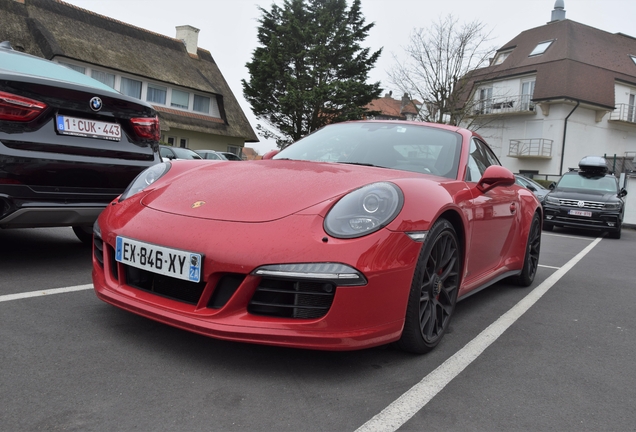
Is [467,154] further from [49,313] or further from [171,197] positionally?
[49,313]

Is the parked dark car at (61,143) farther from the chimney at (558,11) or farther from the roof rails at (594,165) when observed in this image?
the chimney at (558,11)

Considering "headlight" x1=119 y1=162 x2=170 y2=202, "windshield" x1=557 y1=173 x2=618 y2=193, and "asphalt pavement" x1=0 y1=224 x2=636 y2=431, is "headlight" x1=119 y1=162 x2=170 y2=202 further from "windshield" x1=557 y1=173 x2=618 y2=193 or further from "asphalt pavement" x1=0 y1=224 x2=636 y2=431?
"windshield" x1=557 y1=173 x2=618 y2=193

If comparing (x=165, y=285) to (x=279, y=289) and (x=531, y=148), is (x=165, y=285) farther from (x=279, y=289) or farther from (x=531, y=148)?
(x=531, y=148)

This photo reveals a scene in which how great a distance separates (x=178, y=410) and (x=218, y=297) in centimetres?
51

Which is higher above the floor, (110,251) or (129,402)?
(110,251)

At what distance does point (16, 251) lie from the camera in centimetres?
449

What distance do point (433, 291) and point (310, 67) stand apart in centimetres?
3054

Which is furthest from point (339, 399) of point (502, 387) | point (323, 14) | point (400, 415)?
point (323, 14)

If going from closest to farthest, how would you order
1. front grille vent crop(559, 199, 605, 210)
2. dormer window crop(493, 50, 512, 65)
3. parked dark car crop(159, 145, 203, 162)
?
front grille vent crop(559, 199, 605, 210)
parked dark car crop(159, 145, 203, 162)
dormer window crop(493, 50, 512, 65)

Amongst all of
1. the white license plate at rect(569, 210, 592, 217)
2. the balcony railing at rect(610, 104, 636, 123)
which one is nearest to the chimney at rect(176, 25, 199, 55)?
the balcony railing at rect(610, 104, 636, 123)

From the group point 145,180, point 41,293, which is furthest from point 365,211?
point 41,293

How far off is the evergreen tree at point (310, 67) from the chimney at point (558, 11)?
46.1 feet

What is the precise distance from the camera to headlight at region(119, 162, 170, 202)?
10.3 ft

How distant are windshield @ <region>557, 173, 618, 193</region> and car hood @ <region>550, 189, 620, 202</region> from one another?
1.06 feet
